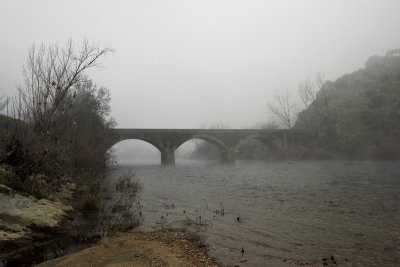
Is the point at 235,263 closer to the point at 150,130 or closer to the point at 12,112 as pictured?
the point at 12,112

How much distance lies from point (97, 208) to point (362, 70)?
292ft

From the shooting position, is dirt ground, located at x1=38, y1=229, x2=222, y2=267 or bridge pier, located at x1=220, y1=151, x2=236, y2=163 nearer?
dirt ground, located at x1=38, y1=229, x2=222, y2=267

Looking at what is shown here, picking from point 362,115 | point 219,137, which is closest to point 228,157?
point 219,137

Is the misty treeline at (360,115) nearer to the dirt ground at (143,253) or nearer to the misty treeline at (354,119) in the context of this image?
the misty treeline at (354,119)

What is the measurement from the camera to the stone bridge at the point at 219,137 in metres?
59.1

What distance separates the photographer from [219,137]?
6438 centimetres

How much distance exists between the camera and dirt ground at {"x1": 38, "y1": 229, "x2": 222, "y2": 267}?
598 cm

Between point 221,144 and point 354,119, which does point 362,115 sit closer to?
point 354,119

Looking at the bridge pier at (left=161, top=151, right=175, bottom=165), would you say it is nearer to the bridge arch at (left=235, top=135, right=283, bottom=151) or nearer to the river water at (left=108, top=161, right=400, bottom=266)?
the bridge arch at (left=235, top=135, right=283, bottom=151)

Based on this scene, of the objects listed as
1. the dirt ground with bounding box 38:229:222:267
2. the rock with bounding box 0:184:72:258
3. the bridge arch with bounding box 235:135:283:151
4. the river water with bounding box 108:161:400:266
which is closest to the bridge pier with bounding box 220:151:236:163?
the bridge arch with bounding box 235:135:283:151

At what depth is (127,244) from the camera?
7.32 meters

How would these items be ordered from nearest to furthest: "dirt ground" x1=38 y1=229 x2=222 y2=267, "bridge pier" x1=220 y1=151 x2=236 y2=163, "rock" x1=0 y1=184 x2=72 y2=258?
"dirt ground" x1=38 y1=229 x2=222 y2=267 → "rock" x1=0 y1=184 x2=72 y2=258 → "bridge pier" x1=220 y1=151 x2=236 y2=163

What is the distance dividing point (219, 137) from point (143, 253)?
58202 millimetres

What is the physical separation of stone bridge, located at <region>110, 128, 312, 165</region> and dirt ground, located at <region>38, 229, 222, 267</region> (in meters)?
49.6
